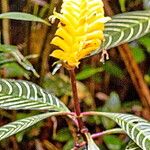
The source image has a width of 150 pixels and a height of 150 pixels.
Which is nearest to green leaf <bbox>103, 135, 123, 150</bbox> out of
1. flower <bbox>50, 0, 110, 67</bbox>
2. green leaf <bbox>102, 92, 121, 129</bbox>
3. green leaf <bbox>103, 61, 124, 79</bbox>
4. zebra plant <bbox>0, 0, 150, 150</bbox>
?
green leaf <bbox>102, 92, 121, 129</bbox>

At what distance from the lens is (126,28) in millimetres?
980

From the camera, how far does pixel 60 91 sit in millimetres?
1324

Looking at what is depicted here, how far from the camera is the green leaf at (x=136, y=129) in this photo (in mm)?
834

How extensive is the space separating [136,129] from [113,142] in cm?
44

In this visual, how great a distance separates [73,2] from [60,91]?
569 mm

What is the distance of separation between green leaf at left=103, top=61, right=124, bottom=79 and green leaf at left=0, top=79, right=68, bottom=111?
447 millimetres

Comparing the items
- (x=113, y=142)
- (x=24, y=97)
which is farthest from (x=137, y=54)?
(x=24, y=97)

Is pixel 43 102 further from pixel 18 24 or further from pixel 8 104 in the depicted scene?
pixel 18 24

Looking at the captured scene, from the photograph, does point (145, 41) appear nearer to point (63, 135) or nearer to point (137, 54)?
point (137, 54)

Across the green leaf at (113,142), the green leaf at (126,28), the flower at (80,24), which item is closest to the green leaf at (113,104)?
the green leaf at (113,142)

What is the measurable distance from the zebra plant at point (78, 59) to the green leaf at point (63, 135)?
396 millimetres

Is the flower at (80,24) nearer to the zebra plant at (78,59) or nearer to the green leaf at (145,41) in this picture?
the zebra plant at (78,59)

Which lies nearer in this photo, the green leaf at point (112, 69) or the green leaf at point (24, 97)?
the green leaf at point (24, 97)

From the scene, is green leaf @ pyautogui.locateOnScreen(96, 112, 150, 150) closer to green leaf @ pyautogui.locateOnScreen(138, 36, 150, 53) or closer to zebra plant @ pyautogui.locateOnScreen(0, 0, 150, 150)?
→ zebra plant @ pyautogui.locateOnScreen(0, 0, 150, 150)
